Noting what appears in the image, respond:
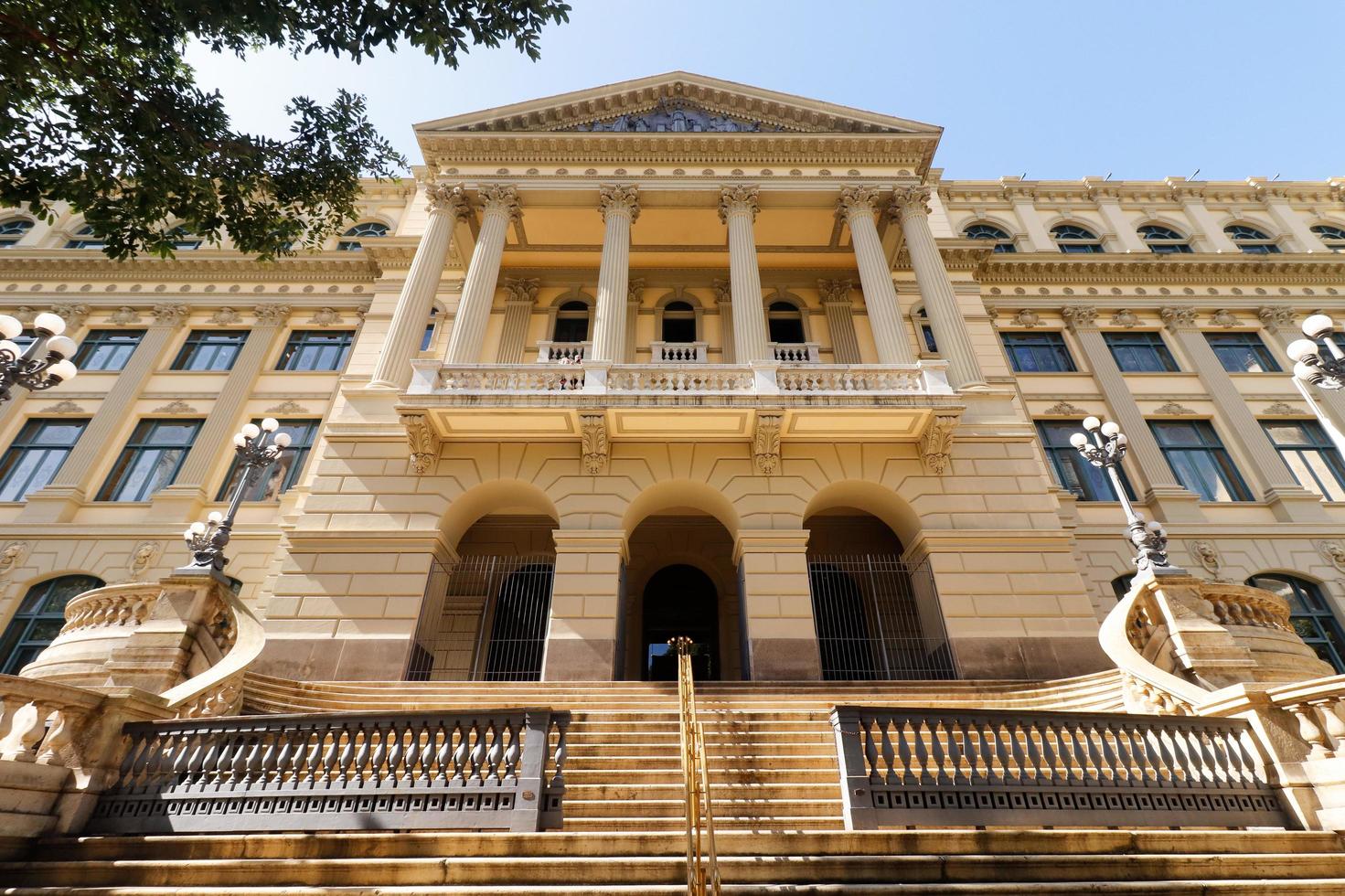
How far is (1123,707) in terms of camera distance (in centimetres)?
873

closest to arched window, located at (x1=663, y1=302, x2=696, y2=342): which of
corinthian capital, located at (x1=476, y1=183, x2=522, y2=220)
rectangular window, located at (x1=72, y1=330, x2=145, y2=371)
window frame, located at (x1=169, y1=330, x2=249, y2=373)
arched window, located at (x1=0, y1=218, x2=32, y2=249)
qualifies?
corinthian capital, located at (x1=476, y1=183, x2=522, y2=220)

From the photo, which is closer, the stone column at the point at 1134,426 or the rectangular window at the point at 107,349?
the stone column at the point at 1134,426

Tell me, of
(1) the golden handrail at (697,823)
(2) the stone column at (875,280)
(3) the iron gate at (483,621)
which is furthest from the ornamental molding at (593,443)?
(1) the golden handrail at (697,823)

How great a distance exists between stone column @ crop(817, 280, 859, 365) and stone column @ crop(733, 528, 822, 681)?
22.9ft

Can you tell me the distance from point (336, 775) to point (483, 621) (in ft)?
22.1

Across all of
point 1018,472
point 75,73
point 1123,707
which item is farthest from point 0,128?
point 1018,472

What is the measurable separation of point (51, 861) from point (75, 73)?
869cm

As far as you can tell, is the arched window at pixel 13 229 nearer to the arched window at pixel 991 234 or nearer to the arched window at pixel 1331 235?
the arched window at pixel 991 234

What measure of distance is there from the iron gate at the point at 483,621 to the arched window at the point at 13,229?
2306cm

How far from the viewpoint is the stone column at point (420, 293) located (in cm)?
1466

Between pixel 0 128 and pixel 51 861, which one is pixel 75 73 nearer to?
pixel 0 128

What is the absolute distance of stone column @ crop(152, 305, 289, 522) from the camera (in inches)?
676

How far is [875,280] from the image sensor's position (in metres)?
16.0

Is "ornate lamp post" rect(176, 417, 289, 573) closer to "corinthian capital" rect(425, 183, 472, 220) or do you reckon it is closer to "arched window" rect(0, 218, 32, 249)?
"corinthian capital" rect(425, 183, 472, 220)
